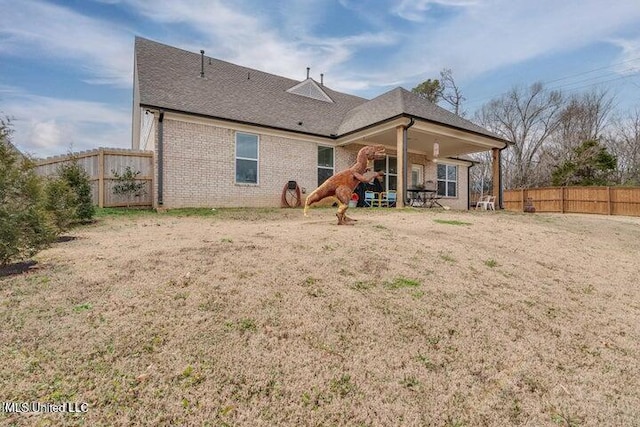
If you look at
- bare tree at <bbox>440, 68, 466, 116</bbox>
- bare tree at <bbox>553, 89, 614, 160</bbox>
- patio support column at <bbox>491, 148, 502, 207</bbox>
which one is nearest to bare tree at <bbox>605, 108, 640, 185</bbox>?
bare tree at <bbox>553, 89, 614, 160</bbox>

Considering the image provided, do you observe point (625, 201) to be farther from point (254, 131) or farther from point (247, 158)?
point (247, 158)

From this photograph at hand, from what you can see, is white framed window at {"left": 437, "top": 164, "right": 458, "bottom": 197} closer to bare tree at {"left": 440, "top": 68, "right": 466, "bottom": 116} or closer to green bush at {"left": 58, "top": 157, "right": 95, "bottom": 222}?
green bush at {"left": 58, "top": 157, "right": 95, "bottom": 222}

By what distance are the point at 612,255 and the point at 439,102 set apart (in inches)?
1159

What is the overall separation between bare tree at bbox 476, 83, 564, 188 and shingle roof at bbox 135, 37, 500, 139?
22360mm

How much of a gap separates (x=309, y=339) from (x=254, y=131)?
1065cm

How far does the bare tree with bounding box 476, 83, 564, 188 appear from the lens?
3173 cm

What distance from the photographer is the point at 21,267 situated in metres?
3.51

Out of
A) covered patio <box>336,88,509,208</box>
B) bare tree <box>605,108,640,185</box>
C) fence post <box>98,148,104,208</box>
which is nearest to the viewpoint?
fence post <box>98,148,104,208</box>

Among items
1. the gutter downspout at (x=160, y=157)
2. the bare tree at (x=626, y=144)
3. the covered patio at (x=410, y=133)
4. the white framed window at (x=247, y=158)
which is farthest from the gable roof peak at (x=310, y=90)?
the bare tree at (x=626, y=144)

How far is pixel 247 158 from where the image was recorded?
11906mm

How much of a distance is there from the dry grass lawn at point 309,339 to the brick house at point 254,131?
270 inches

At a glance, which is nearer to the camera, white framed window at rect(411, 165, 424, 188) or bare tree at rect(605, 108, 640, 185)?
white framed window at rect(411, 165, 424, 188)

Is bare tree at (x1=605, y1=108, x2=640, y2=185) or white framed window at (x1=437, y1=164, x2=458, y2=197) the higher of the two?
bare tree at (x1=605, y1=108, x2=640, y2=185)

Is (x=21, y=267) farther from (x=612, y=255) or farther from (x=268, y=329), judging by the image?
(x=612, y=255)
